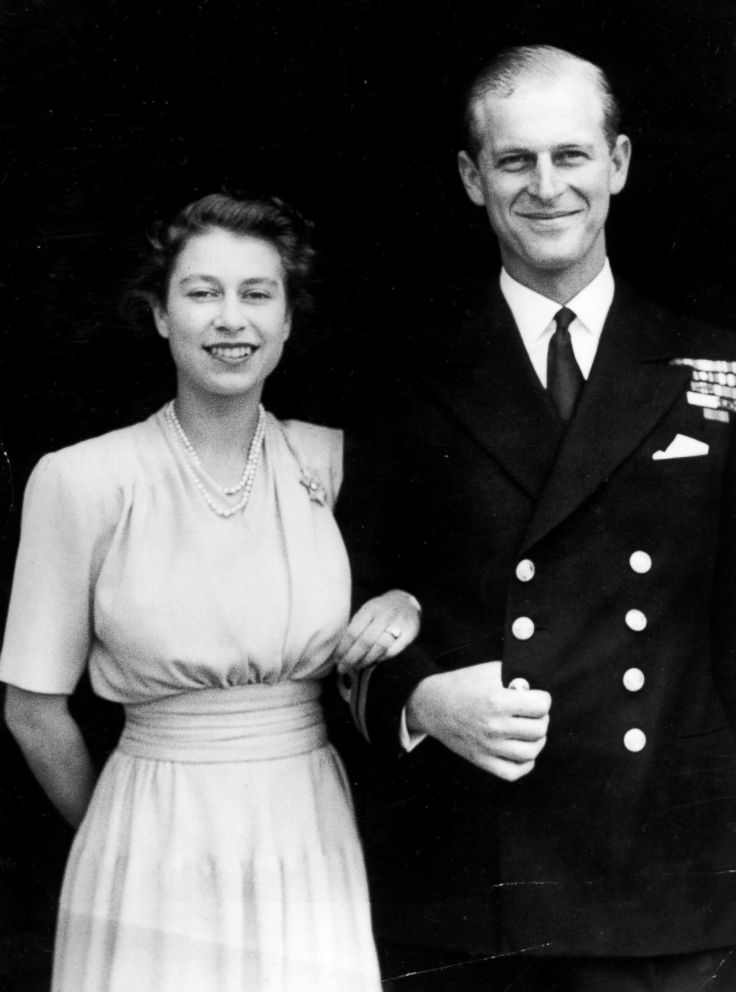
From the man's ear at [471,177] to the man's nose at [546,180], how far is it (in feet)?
0.32

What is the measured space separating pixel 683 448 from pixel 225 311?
59 cm

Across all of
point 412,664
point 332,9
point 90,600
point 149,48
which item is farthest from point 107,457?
point 332,9

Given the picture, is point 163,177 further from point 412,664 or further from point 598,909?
point 598,909

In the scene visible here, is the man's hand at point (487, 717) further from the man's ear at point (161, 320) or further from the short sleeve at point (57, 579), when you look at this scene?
the man's ear at point (161, 320)

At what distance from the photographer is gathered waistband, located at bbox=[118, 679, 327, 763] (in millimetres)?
1484

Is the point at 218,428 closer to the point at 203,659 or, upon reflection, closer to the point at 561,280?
the point at 203,659

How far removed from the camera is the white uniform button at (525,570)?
1.45 meters

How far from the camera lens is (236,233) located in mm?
1524

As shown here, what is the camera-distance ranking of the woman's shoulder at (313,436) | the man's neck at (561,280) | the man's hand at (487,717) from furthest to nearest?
the woman's shoulder at (313,436) → the man's neck at (561,280) → the man's hand at (487,717)

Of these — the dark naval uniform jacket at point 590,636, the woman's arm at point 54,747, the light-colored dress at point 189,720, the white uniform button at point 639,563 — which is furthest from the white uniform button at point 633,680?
the woman's arm at point 54,747

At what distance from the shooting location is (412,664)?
1480 mm

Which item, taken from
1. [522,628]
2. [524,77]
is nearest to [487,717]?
[522,628]

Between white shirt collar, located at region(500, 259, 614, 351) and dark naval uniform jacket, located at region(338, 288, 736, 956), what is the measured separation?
0.06 ft

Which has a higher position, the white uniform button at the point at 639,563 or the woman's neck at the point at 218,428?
the woman's neck at the point at 218,428
